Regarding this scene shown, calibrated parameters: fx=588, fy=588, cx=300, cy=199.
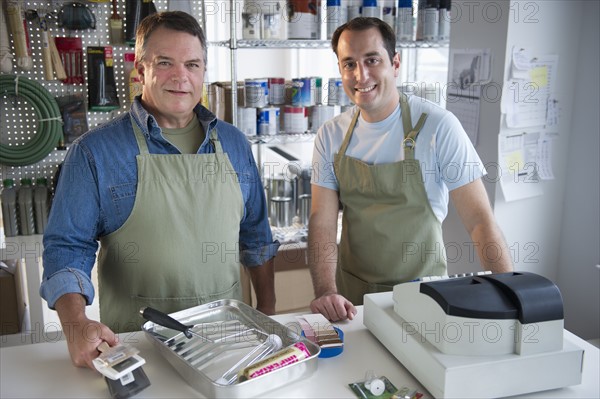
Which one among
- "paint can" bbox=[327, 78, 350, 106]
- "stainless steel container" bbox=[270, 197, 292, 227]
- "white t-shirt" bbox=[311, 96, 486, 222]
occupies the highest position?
"paint can" bbox=[327, 78, 350, 106]

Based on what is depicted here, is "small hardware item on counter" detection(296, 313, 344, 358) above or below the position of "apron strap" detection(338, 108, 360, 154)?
below

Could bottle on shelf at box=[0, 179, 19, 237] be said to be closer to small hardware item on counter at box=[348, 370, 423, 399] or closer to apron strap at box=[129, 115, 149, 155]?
apron strap at box=[129, 115, 149, 155]

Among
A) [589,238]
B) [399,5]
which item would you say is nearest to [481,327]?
[589,238]

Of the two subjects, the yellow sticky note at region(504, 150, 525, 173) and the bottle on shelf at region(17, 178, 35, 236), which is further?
the bottle on shelf at region(17, 178, 35, 236)

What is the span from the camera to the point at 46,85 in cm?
294

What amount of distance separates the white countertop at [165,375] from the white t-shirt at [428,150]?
0.65 m

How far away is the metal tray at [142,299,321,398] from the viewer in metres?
1.19

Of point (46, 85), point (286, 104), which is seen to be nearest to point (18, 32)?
→ point (46, 85)

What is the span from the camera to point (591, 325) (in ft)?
8.79

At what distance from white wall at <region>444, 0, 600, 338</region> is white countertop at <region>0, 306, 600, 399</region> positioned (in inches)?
54.5

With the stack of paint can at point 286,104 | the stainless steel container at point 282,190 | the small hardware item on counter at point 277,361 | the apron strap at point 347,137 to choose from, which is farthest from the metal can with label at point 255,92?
the small hardware item on counter at point 277,361

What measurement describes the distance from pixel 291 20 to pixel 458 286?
2107 millimetres

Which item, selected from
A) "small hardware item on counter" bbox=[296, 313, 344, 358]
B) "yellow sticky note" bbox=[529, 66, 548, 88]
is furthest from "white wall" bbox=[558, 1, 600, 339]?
"small hardware item on counter" bbox=[296, 313, 344, 358]

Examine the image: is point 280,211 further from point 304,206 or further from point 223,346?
point 223,346
